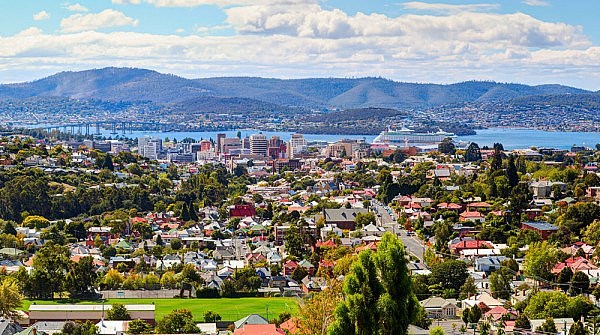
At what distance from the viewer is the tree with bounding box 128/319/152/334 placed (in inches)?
832

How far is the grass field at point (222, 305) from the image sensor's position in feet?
80.4

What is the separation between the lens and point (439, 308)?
23.9m

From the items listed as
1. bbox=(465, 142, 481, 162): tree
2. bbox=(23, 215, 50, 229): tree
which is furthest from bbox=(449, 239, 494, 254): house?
bbox=(465, 142, 481, 162): tree

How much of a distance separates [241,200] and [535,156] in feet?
72.7

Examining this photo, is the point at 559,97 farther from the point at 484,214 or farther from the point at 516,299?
the point at 516,299

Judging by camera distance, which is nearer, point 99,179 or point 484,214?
point 484,214

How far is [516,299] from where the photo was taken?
24656mm

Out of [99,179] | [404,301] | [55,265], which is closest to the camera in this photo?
[404,301]

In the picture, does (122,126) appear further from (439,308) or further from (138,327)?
(138,327)

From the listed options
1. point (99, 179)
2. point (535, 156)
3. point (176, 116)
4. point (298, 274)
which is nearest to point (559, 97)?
point (176, 116)

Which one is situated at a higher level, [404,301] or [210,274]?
[404,301]

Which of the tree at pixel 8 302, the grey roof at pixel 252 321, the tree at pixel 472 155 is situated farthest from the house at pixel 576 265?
the tree at pixel 472 155

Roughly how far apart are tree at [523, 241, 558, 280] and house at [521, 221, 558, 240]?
4388 mm

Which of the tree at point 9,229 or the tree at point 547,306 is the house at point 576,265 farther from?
the tree at point 9,229
